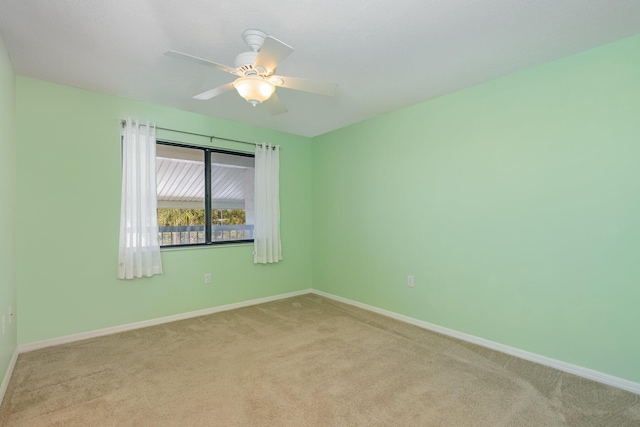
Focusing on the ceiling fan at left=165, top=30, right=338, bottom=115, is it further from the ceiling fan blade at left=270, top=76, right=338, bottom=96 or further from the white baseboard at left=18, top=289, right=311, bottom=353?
the white baseboard at left=18, top=289, right=311, bottom=353

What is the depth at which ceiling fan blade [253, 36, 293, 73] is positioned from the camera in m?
1.61

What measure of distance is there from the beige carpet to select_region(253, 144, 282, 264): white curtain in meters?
1.30

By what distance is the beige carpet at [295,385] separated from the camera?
6.11 feet

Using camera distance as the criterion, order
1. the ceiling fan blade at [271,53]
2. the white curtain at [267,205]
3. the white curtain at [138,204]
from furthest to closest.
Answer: the white curtain at [267,205] < the white curtain at [138,204] < the ceiling fan blade at [271,53]

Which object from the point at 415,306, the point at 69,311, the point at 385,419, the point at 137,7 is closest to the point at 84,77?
the point at 137,7

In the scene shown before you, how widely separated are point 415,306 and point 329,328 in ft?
3.24

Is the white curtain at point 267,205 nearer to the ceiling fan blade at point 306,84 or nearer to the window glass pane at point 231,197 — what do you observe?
the window glass pane at point 231,197

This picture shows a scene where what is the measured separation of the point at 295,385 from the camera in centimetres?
221

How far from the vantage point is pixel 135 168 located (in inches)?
129

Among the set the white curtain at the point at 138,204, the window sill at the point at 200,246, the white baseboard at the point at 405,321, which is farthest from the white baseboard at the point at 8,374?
the window sill at the point at 200,246

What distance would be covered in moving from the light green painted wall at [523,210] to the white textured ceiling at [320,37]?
314 millimetres

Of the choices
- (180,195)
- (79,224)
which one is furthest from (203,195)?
(79,224)

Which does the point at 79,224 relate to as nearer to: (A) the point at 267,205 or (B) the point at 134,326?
(B) the point at 134,326

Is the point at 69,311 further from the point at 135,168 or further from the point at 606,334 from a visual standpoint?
the point at 606,334
